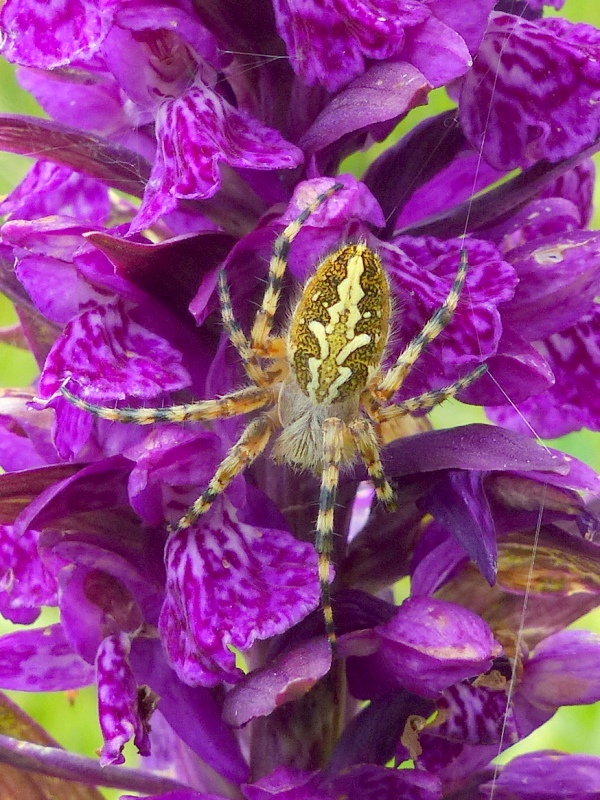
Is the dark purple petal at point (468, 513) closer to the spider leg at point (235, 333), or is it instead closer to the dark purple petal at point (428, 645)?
the dark purple petal at point (428, 645)

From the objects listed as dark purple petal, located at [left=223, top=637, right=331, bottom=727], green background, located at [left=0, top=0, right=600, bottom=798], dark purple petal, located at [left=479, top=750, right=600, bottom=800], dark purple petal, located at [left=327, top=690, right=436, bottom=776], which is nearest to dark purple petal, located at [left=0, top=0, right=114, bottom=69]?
dark purple petal, located at [left=223, top=637, right=331, bottom=727]

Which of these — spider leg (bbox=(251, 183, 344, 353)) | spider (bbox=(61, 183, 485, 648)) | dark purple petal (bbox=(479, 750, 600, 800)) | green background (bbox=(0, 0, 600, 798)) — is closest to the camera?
spider leg (bbox=(251, 183, 344, 353))

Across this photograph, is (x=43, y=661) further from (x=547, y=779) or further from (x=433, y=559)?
(x=547, y=779)

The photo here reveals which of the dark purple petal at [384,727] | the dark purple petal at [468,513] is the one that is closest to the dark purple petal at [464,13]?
the dark purple petal at [468,513]

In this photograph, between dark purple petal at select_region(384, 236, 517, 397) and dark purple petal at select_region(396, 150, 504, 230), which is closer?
dark purple petal at select_region(384, 236, 517, 397)

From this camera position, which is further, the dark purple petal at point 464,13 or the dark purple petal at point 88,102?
the dark purple petal at point 88,102

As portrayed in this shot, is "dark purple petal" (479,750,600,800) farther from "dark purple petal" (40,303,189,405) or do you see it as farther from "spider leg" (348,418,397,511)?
"dark purple petal" (40,303,189,405)
